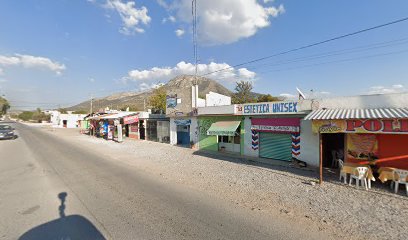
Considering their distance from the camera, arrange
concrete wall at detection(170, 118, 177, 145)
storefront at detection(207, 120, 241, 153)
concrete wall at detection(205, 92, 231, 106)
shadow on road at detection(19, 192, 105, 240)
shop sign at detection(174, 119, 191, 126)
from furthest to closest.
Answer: concrete wall at detection(170, 118, 177, 145) → concrete wall at detection(205, 92, 231, 106) → shop sign at detection(174, 119, 191, 126) → storefront at detection(207, 120, 241, 153) → shadow on road at detection(19, 192, 105, 240)

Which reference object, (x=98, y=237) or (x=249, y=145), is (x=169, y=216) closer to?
(x=98, y=237)

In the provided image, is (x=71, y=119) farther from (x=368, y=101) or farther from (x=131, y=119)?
(x=368, y=101)

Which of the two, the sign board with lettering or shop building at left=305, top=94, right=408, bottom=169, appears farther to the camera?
the sign board with lettering

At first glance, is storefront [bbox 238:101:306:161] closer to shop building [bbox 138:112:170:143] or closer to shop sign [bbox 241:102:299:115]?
shop sign [bbox 241:102:299:115]

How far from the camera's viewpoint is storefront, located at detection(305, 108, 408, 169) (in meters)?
7.77

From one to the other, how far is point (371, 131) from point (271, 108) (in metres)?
5.22

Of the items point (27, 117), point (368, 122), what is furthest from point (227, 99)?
point (27, 117)

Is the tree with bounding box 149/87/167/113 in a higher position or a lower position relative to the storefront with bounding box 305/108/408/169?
higher

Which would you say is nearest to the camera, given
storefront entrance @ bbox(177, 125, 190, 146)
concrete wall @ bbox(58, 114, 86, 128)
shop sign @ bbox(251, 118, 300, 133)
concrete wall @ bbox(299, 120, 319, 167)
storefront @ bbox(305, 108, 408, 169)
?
storefront @ bbox(305, 108, 408, 169)

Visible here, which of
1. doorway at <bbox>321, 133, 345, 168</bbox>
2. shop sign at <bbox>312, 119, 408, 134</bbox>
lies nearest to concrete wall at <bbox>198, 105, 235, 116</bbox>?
doorway at <bbox>321, 133, 345, 168</bbox>

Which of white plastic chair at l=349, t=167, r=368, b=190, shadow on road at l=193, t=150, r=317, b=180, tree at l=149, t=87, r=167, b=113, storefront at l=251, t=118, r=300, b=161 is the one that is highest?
tree at l=149, t=87, r=167, b=113

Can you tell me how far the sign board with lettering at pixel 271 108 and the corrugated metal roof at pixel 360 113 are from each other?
5.09 feet

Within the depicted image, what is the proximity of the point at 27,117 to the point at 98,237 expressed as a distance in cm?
15980

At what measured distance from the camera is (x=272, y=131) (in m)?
12.9
